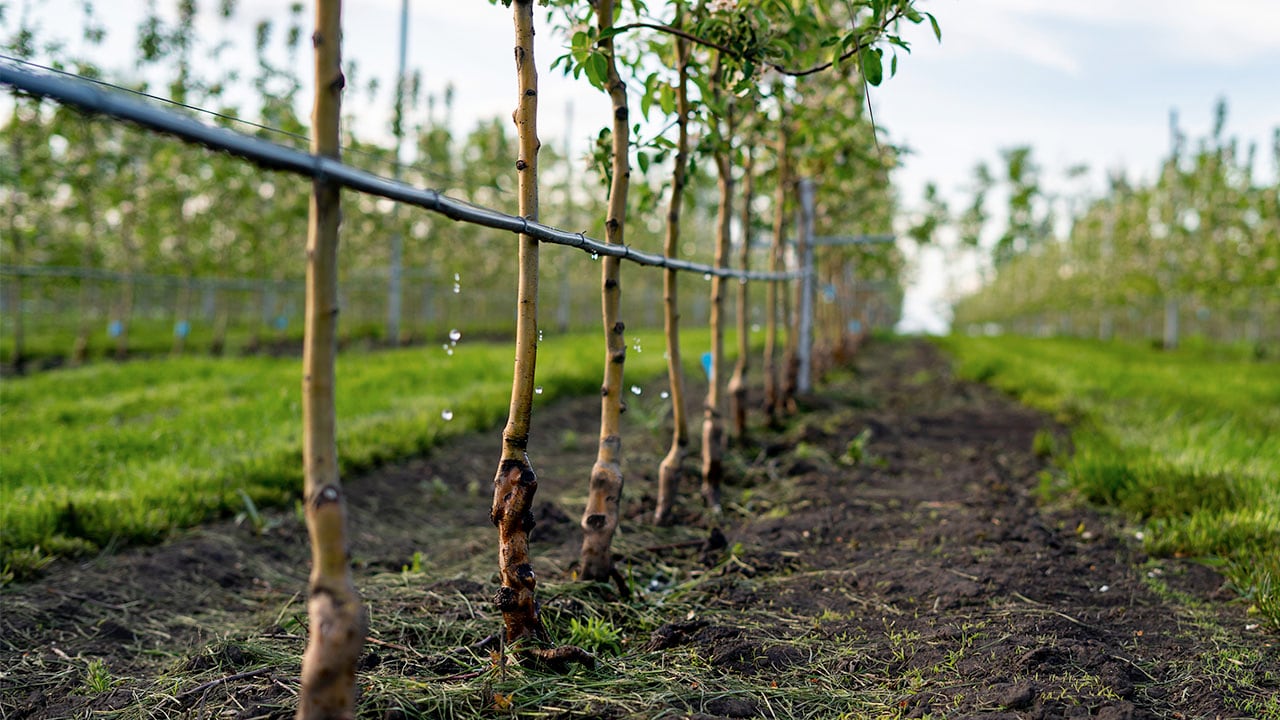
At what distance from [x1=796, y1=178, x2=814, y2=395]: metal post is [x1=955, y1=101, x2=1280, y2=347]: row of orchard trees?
13.4ft

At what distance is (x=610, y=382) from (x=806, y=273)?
5.06 m

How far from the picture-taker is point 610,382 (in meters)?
2.96

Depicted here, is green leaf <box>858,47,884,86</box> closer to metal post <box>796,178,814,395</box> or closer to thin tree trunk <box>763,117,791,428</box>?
thin tree trunk <box>763,117,791,428</box>

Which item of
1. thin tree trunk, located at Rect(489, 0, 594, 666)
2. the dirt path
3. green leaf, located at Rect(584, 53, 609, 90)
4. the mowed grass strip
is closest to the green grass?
the dirt path

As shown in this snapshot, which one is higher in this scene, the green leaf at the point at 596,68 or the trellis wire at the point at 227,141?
the green leaf at the point at 596,68

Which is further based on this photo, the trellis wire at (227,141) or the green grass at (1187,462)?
the green grass at (1187,462)

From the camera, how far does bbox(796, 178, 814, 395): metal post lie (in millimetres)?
7930

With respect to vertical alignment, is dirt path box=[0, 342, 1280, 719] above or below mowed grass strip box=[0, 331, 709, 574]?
below

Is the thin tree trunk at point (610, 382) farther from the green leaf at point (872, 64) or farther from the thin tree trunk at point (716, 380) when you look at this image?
the thin tree trunk at point (716, 380)

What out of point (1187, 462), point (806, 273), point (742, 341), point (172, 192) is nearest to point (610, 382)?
point (742, 341)

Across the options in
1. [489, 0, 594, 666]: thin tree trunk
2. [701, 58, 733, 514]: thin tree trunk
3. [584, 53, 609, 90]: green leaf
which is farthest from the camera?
[701, 58, 733, 514]: thin tree trunk

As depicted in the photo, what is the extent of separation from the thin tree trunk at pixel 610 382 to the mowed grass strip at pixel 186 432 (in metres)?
0.17

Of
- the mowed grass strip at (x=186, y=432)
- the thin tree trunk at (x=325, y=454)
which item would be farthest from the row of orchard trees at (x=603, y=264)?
the mowed grass strip at (x=186, y=432)

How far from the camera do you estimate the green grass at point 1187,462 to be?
11.1 feet
